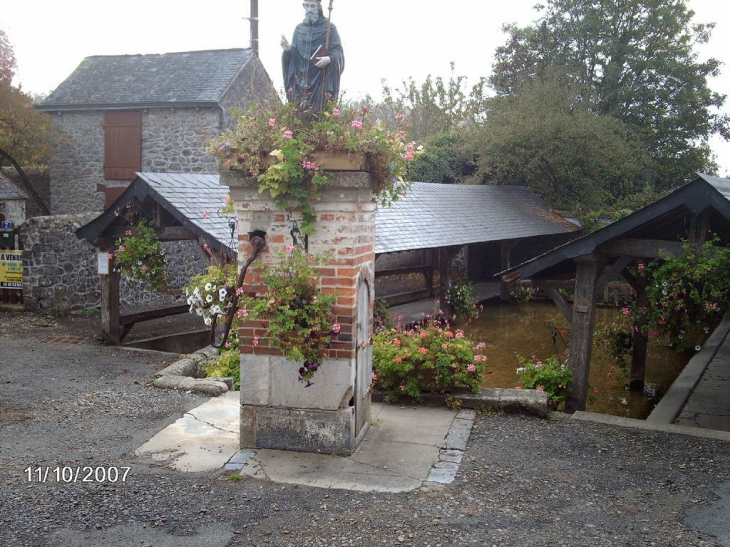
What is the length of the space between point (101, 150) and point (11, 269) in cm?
752

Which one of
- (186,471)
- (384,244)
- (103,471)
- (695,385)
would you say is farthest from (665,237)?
(103,471)

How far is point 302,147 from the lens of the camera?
467 centimetres

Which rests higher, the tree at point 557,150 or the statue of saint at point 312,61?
the tree at point 557,150

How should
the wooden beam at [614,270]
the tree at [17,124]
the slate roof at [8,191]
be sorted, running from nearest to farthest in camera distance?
the wooden beam at [614,270]
the slate roof at [8,191]
the tree at [17,124]

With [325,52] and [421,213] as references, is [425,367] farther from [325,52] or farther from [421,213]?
[421,213]

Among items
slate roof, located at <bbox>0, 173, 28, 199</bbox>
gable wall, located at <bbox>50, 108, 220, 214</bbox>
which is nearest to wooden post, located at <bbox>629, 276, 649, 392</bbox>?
gable wall, located at <bbox>50, 108, 220, 214</bbox>

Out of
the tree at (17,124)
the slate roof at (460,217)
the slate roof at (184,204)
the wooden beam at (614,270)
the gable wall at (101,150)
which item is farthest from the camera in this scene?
the gable wall at (101,150)

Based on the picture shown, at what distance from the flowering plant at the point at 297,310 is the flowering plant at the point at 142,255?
5.14 meters

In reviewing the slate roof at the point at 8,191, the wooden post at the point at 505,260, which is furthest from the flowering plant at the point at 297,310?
the wooden post at the point at 505,260

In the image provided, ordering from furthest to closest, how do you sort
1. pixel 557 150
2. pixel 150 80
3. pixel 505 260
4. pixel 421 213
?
pixel 557 150, pixel 150 80, pixel 505 260, pixel 421 213

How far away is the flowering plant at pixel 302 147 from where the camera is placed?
4.64 metres

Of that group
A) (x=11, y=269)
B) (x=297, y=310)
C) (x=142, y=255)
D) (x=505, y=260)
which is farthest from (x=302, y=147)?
(x=505, y=260)

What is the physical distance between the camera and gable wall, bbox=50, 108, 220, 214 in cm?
1841

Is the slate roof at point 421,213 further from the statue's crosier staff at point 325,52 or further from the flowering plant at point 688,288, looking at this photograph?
the flowering plant at point 688,288
